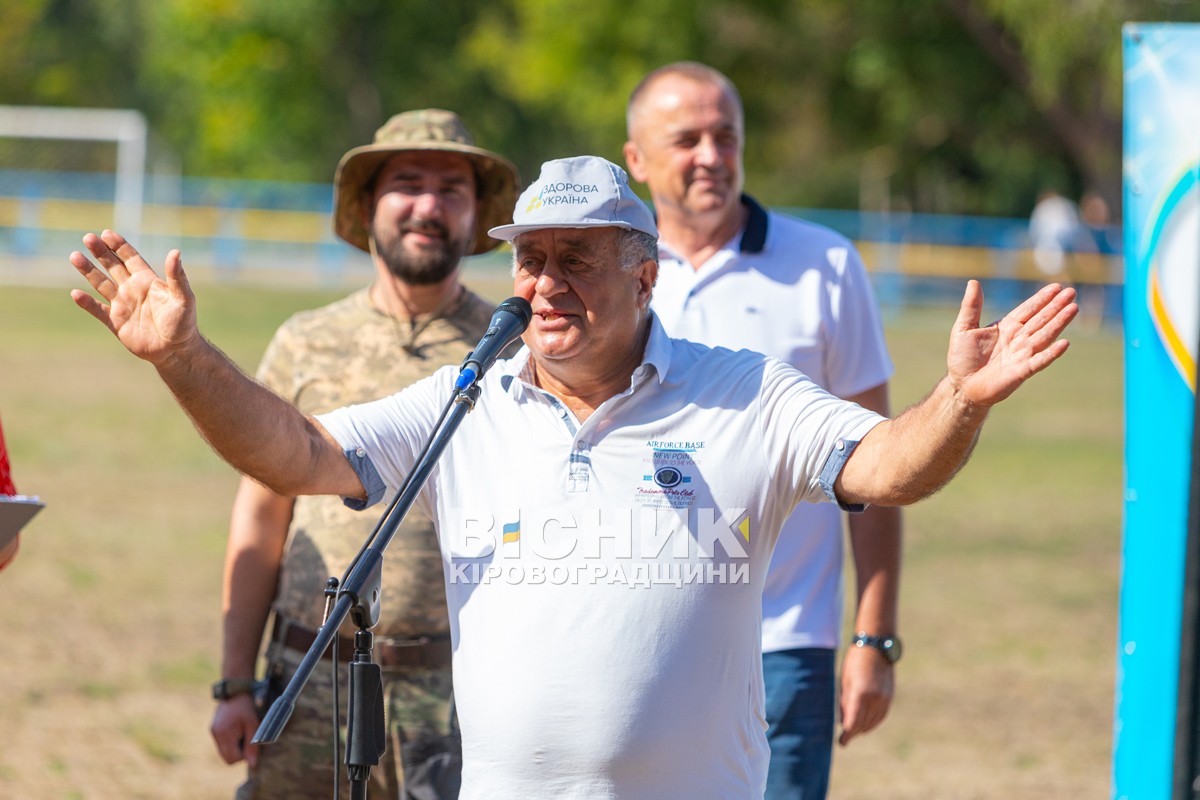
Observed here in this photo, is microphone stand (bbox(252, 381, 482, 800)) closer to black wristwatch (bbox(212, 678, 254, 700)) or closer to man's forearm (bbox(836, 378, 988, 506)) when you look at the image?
man's forearm (bbox(836, 378, 988, 506))

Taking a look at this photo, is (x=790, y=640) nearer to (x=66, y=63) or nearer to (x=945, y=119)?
(x=945, y=119)

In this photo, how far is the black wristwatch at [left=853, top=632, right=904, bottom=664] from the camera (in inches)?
173

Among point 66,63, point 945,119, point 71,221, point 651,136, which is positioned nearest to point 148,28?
point 66,63

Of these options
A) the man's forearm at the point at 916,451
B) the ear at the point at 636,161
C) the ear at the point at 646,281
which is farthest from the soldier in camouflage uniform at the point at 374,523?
the man's forearm at the point at 916,451

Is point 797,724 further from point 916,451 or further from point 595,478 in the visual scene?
point 916,451

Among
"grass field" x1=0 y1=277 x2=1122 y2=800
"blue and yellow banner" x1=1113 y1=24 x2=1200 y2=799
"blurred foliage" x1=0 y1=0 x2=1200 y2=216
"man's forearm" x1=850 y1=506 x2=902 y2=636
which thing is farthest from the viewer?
"blurred foliage" x1=0 y1=0 x2=1200 y2=216

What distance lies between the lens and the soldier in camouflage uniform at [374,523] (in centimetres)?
420

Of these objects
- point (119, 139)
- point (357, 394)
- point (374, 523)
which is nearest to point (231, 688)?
point (374, 523)

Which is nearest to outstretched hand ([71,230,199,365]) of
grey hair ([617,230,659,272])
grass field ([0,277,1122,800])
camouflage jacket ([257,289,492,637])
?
grey hair ([617,230,659,272])

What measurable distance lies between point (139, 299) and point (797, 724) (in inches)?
85.4

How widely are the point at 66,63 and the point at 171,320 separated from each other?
5869 centimetres

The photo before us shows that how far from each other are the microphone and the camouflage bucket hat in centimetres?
124

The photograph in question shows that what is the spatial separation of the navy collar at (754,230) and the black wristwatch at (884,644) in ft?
3.72

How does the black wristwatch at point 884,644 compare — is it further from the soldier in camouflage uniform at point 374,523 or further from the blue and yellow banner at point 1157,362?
the soldier in camouflage uniform at point 374,523
